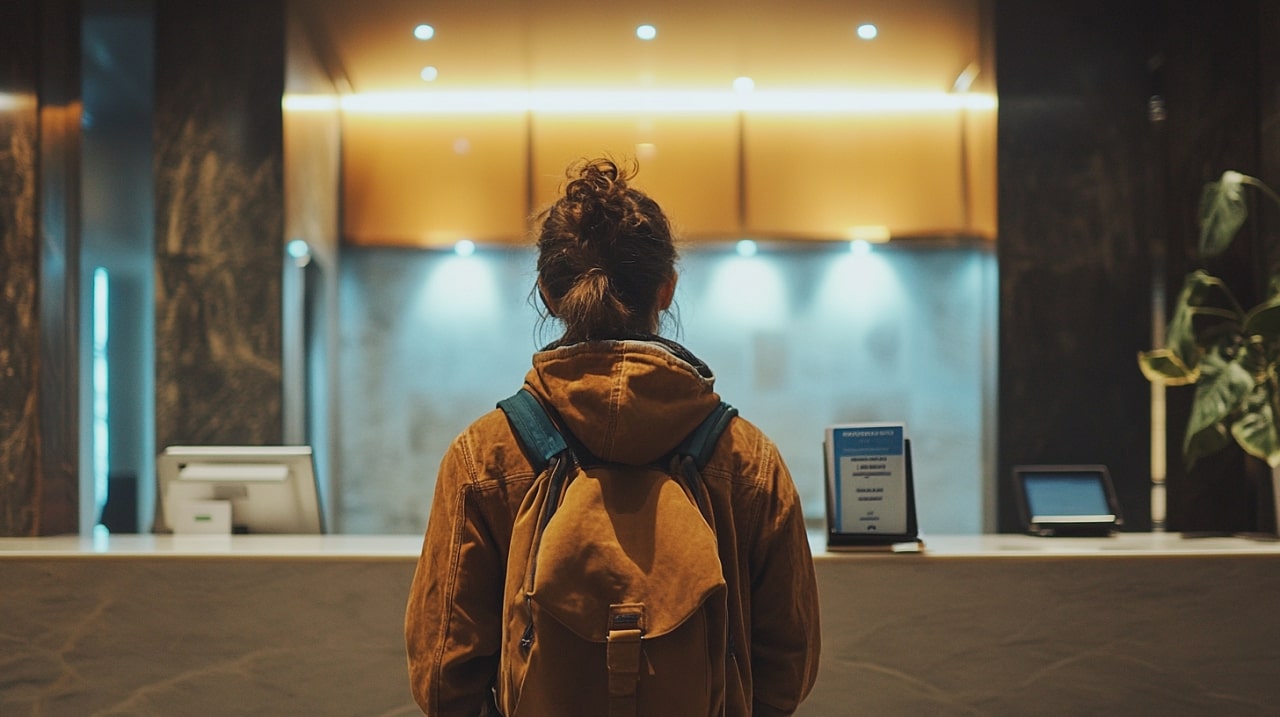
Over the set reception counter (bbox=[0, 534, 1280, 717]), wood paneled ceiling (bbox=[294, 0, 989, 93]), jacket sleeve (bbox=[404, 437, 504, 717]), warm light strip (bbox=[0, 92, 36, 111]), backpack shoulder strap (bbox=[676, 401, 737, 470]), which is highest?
wood paneled ceiling (bbox=[294, 0, 989, 93])

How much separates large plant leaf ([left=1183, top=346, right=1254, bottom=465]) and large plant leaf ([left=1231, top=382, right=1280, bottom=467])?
4cm

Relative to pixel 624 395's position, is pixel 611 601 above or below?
below

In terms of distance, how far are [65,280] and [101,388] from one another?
1.81 meters

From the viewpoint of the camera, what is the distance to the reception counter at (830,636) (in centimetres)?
283

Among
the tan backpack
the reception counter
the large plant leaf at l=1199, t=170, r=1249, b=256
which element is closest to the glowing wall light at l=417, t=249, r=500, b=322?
the reception counter

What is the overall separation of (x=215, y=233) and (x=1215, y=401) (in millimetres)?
4000

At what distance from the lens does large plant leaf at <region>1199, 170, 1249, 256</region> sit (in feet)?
12.0

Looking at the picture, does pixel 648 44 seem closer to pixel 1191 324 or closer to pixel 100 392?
pixel 1191 324

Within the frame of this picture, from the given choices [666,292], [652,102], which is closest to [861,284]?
[652,102]

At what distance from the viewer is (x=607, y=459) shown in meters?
1.38

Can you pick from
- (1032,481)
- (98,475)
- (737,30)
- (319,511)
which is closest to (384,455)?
(98,475)

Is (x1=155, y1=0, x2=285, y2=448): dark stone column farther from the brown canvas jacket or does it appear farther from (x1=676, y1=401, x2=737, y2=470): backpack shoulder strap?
(x1=676, y1=401, x2=737, y2=470): backpack shoulder strap

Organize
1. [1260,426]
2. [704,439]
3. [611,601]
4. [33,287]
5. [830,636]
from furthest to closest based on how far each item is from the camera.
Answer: [33,287] < [1260,426] < [830,636] < [704,439] < [611,601]

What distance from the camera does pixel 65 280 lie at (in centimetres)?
422
